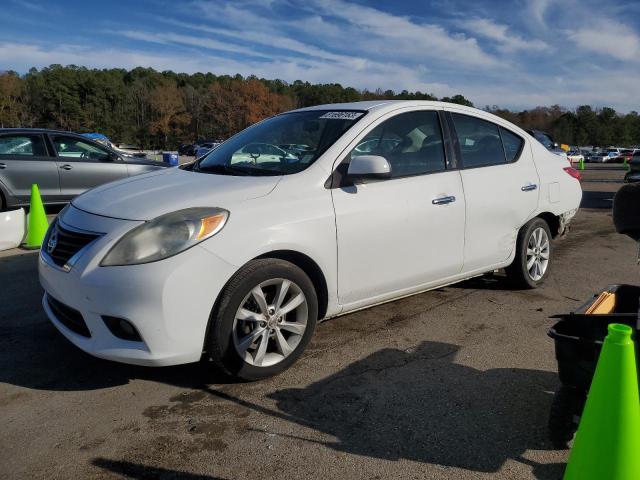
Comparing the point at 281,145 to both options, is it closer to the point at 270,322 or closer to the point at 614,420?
the point at 270,322

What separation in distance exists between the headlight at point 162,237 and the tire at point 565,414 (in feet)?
6.17

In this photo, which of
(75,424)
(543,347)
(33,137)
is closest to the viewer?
(75,424)

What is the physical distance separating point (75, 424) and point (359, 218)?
6.52 ft

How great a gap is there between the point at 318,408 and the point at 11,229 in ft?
18.3

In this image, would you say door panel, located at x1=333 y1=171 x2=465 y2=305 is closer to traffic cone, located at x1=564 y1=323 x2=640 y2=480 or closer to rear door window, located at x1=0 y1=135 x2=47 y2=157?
traffic cone, located at x1=564 y1=323 x2=640 y2=480

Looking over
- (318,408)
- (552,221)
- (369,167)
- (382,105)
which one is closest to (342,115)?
(382,105)

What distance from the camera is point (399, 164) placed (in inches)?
151

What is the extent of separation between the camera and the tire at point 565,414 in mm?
2373

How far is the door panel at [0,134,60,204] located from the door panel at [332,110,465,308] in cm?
744

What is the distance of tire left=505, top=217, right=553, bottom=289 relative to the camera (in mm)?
4773

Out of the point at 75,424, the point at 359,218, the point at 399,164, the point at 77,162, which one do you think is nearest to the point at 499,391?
the point at 359,218

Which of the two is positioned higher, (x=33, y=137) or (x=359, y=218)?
(x=33, y=137)

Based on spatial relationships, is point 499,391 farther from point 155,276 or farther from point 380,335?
point 155,276

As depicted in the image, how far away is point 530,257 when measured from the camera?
4.95m
